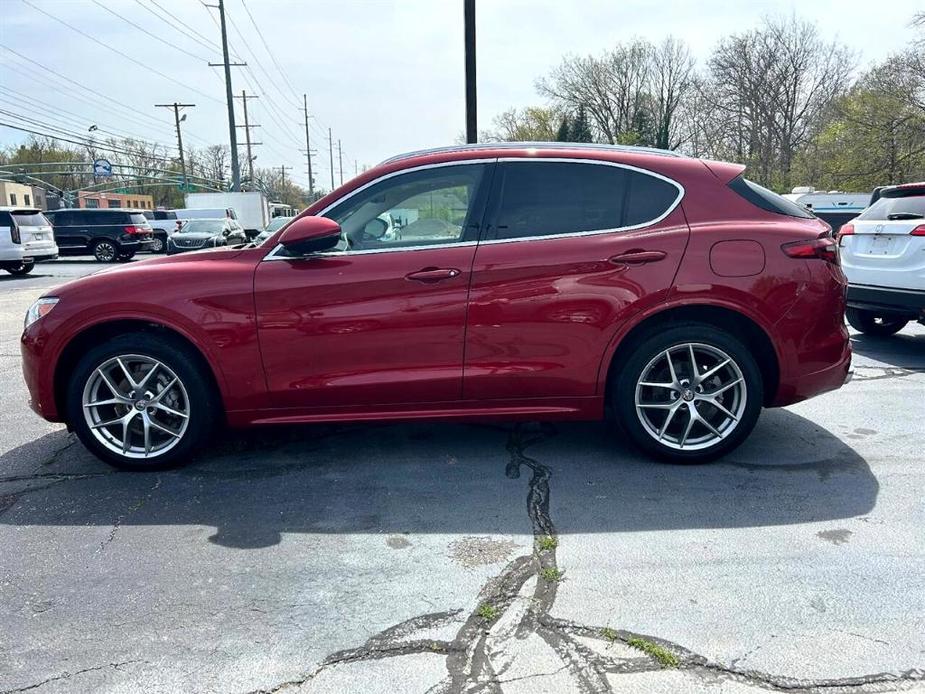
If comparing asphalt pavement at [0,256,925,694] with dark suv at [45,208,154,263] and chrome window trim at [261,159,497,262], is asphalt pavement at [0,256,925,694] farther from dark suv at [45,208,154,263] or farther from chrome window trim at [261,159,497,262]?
dark suv at [45,208,154,263]

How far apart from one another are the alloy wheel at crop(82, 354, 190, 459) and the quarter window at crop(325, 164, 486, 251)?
1.27 meters

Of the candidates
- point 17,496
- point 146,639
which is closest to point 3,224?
point 17,496

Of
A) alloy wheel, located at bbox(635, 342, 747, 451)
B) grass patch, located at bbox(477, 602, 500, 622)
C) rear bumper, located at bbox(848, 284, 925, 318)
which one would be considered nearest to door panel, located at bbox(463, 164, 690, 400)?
alloy wheel, located at bbox(635, 342, 747, 451)

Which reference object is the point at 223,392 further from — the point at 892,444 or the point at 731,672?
the point at 892,444

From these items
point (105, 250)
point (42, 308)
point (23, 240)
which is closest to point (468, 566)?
point (42, 308)

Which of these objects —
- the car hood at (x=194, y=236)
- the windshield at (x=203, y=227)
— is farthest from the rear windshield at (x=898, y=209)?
the windshield at (x=203, y=227)

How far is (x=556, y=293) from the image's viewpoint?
3.76m

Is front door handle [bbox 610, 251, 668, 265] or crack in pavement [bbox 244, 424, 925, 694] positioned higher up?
front door handle [bbox 610, 251, 668, 265]

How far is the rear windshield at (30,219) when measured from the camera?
17.9m

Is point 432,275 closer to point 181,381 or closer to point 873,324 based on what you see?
point 181,381

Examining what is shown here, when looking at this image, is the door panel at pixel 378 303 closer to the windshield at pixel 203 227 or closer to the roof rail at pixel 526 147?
the roof rail at pixel 526 147

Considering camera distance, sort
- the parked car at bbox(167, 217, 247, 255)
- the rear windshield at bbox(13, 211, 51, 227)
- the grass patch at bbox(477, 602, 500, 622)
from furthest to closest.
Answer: the parked car at bbox(167, 217, 247, 255), the rear windshield at bbox(13, 211, 51, 227), the grass patch at bbox(477, 602, 500, 622)

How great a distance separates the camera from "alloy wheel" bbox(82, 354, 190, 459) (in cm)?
391

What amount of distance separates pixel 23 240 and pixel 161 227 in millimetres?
12830
